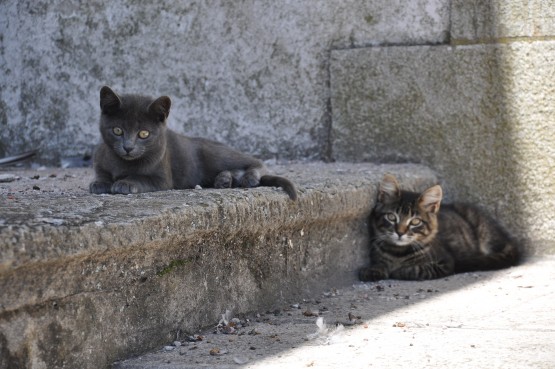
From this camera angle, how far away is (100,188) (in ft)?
11.7

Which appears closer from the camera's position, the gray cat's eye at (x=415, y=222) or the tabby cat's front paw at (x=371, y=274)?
the tabby cat's front paw at (x=371, y=274)

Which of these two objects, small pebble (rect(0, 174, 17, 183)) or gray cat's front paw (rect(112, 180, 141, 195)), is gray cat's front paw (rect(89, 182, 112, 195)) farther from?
small pebble (rect(0, 174, 17, 183))

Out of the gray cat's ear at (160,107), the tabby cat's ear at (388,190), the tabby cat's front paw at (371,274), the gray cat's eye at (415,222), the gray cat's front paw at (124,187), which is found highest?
the gray cat's ear at (160,107)

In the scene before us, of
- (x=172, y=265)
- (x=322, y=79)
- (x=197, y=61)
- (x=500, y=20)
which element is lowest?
(x=172, y=265)

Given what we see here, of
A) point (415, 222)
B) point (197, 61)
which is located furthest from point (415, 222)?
point (197, 61)

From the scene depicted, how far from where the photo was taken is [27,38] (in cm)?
568

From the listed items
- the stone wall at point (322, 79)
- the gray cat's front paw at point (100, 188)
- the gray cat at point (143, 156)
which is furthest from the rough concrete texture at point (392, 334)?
the stone wall at point (322, 79)

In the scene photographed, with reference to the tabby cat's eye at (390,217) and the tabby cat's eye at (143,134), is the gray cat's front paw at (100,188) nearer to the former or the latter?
the tabby cat's eye at (143,134)

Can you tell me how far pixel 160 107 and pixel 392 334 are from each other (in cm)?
133

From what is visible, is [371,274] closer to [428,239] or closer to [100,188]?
[428,239]

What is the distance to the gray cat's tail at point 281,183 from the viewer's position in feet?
11.9

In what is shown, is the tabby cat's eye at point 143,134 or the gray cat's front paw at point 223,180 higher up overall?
the tabby cat's eye at point 143,134

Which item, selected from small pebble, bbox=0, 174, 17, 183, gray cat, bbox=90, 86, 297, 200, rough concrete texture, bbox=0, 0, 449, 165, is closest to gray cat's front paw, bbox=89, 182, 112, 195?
gray cat, bbox=90, 86, 297, 200

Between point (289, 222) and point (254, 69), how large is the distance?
6.04 ft
